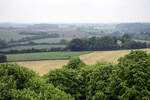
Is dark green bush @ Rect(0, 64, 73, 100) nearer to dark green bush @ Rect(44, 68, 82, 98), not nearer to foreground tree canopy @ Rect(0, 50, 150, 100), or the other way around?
foreground tree canopy @ Rect(0, 50, 150, 100)

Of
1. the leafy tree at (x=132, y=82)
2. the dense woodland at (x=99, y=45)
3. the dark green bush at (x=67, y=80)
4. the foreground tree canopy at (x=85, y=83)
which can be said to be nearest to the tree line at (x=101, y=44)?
the dense woodland at (x=99, y=45)

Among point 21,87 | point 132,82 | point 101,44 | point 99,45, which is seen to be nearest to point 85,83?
point 132,82

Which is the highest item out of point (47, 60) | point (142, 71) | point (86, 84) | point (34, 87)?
point (142, 71)

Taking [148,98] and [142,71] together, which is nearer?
[148,98]

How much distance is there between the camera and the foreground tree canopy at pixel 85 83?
17.5 m

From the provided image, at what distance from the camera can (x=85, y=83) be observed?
2564 centimetres

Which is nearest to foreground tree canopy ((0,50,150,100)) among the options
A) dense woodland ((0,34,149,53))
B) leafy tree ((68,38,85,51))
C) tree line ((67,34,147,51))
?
dense woodland ((0,34,149,53))

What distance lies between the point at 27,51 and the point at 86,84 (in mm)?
59627

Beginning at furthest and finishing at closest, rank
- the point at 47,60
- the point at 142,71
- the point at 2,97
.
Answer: the point at 47,60, the point at 142,71, the point at 2,97

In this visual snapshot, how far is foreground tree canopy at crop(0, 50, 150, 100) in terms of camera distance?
1755 centimetres

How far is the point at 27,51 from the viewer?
8006 cm

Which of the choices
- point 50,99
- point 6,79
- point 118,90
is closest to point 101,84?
point 118,90

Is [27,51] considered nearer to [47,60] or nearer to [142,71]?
[47,60]

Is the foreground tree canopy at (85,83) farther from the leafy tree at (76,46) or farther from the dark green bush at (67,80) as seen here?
the leafy tree at (76,46)
